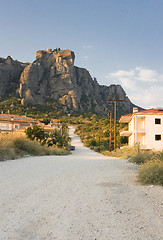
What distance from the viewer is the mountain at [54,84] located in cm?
13288

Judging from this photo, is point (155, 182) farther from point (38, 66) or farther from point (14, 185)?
point (38, 66)

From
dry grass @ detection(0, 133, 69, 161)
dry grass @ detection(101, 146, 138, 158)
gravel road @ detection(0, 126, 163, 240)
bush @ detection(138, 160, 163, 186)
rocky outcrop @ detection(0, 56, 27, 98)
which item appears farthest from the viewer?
rocky outcrop @ detection(0, 56, 27, 98)

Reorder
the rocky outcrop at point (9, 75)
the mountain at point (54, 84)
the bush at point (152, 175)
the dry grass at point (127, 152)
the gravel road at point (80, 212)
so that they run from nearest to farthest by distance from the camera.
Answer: the gravel road at point (80, 212), the bush at point (152, 175), the dry grass at point (127, 152), the mountain at point (54, 84), the rocky outcrop at point (9, 75)

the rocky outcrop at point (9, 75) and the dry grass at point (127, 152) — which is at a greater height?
the rocky outcrop at point (9, 75)

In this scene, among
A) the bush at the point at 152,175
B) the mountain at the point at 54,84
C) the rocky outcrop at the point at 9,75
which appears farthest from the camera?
the rocky outcrop at the point at 9,75

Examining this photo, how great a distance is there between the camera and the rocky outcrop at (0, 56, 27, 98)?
13550 cm

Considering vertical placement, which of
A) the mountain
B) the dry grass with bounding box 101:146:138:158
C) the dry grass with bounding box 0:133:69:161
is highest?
the mountain

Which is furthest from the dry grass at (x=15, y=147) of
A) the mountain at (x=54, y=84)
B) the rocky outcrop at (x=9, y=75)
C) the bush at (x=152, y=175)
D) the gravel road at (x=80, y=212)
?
the rocky outcrop at (x=9, y=75)

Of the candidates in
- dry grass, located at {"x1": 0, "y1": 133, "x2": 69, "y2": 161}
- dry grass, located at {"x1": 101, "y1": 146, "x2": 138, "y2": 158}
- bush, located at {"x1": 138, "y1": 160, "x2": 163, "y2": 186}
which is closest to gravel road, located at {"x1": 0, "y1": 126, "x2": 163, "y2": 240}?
bush, located at {"x1": 138, "y1": 160, "x2": 163, "y2": 186}

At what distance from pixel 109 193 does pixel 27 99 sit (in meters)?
119

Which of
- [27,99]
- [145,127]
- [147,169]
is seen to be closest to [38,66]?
[27,99]

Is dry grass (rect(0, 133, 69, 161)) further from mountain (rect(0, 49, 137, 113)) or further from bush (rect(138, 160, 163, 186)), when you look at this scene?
mountain (rect(0, 49, 137, 113))

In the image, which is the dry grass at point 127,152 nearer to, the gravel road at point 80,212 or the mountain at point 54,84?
the gravel road at point 80,212

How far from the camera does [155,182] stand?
6355 millimetres
